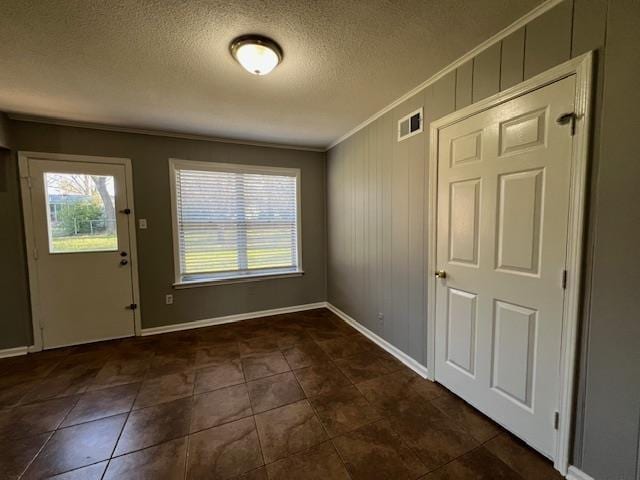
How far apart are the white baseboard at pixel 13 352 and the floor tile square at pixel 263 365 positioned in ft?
7.66

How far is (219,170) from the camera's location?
3414 mm

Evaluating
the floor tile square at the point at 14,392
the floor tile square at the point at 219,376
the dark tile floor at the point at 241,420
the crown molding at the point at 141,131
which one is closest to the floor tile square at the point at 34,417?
the dark tile floor at the point at 241,420

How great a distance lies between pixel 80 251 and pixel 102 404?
174 centimetres

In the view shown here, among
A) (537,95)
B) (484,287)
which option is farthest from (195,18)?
(484,287)

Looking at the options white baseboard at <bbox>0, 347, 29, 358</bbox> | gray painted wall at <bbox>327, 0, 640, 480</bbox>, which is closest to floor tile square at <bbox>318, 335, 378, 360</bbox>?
gray painted wall at <bbox>327, 0, 640, 480</bbox>

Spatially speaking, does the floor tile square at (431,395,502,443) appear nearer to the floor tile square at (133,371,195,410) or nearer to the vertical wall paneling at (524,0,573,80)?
the floor tile square at (133,371,195,410)

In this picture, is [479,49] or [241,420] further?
[241,420]

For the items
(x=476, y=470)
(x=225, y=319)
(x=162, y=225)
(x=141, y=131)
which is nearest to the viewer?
(x=476, y=470)

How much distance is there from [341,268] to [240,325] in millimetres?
1540

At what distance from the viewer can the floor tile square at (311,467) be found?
1.38 m

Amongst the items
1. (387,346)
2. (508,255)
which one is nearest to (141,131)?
(387,346)

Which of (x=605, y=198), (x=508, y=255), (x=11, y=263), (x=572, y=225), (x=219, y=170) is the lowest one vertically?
(x=11, y=263)

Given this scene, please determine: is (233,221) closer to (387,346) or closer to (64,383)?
(64,383)

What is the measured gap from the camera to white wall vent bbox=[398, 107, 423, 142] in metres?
2.19
